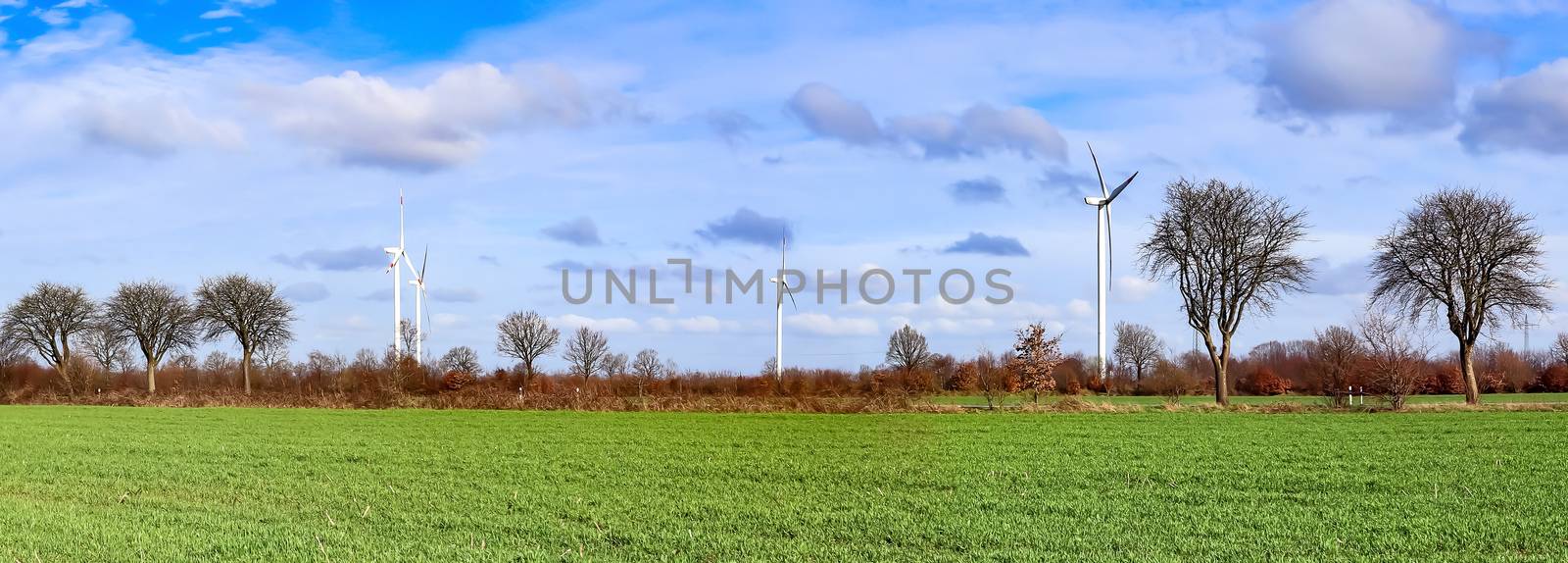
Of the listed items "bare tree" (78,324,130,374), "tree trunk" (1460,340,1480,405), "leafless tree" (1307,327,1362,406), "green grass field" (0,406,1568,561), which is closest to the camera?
"green grass field" (0,406,1568,561)

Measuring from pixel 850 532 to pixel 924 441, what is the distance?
1307 cm

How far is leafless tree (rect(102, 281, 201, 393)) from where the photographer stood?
8388 cm

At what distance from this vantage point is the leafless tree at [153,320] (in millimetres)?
83875

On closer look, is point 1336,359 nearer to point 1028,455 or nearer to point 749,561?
point 1028,455

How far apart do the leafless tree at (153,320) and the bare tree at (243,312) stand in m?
1.96

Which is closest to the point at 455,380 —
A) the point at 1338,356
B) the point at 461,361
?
the point at 461,361

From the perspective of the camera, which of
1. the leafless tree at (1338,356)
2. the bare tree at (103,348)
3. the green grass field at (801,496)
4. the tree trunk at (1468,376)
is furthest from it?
the bare tree at (103,348)

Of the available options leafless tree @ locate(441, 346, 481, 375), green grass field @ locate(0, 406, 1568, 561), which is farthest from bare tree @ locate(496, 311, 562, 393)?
green grass field @ locate(0, 406, 1568, 561)

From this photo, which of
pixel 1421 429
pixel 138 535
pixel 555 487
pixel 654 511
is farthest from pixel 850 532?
pixel 1421 429

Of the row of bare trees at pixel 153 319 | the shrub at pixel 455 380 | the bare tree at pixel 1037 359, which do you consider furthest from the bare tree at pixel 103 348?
the bare tree at pixel 1037 359

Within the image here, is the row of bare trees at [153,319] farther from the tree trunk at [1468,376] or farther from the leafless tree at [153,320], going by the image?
the tree trunk at [1468,376]

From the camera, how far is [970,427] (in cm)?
3014

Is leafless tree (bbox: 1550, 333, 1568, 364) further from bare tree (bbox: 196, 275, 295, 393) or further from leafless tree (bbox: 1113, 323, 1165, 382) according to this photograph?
bare tree (bbox: 196, 275, 295, 393)

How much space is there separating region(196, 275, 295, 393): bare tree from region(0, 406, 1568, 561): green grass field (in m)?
57.6
